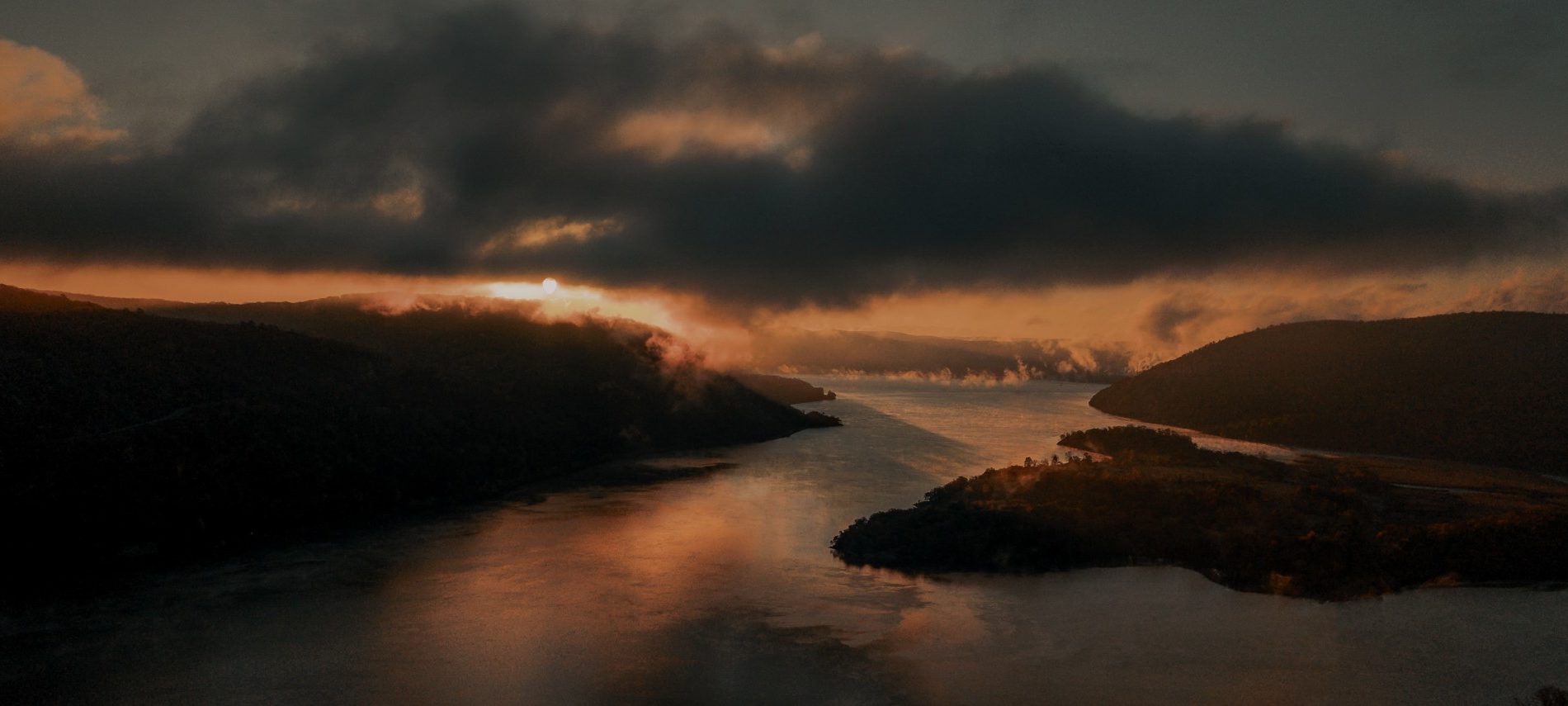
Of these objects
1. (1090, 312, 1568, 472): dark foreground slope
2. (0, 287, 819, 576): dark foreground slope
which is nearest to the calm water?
(0, 287, 819, 576): dark foreground slope

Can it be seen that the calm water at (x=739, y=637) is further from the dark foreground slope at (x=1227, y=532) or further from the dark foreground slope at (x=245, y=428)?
the dark foreground slope at (x=245, y=428)

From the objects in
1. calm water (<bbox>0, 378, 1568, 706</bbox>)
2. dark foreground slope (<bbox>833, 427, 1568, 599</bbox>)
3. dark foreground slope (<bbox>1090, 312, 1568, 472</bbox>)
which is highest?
dark foreground slope (<bbox>1090, 312, 1568, 472</bbox>)

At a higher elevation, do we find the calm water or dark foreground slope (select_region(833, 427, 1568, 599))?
dark foreground slope (select_region(833, 427, 1568, 599))

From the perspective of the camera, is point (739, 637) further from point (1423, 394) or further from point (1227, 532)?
point (1423, 394)

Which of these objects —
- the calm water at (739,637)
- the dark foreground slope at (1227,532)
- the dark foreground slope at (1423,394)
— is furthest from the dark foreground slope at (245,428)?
the dark foreground slope at (1423,394)

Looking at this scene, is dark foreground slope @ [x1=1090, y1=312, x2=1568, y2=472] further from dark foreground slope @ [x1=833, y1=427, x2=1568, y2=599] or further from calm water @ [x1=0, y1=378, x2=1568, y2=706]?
calm water @ [x1=0, y1=378, x2=1568, y2=706]

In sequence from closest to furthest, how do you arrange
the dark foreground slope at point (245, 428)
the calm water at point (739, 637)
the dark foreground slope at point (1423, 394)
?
the calm water at point (739, 637) < the dark foreground slope at point (245, 428) < the dark foreground slope at point (1423, 394)
